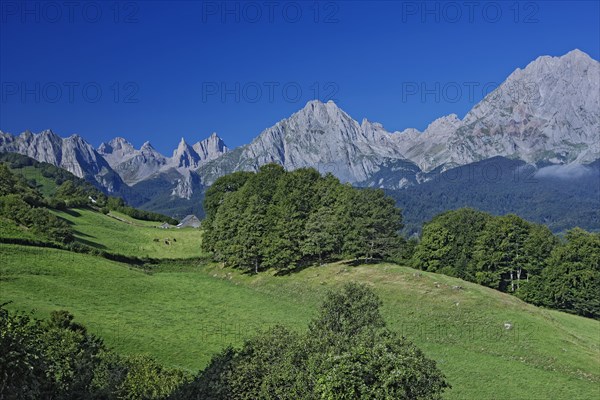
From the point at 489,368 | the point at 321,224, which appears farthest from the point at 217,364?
the point at 321,224

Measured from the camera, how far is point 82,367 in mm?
24406

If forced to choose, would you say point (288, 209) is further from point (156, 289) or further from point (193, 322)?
point (193, 322)

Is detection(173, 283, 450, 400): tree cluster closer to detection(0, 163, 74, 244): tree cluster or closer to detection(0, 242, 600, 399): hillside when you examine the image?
detection(0, 242, 600, 399): hillside

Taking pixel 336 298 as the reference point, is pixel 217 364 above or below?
below

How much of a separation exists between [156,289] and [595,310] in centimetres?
7893

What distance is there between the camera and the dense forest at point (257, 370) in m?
20.2

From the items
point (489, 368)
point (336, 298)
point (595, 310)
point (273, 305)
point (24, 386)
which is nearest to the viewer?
point (24, 386)

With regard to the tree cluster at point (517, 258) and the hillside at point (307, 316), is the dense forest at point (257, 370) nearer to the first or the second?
the hillside at point (307, 316)

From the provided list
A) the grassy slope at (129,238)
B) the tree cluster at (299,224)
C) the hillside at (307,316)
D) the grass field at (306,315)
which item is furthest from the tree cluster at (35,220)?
the tree cluster at (299,224)

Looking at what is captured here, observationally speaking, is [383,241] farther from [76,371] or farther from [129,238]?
[129,238]

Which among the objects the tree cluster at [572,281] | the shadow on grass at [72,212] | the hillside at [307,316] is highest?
the shadow on grass at [72,212]

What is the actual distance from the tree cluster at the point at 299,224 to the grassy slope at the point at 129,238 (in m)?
12.3

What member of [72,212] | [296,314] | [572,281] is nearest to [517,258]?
[572,281]

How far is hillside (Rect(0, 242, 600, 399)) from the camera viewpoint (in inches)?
1645
